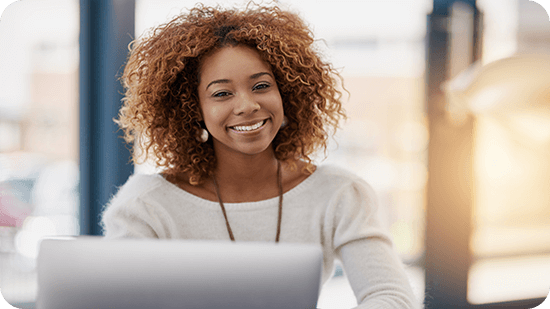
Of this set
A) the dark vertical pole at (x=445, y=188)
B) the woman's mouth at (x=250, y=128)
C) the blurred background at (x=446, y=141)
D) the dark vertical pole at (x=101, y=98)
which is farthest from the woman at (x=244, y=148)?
the dark vertical pole at (x=445, y=188)

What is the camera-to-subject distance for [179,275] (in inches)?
23.4

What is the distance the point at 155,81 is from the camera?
1.23m

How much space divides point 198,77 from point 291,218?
48 centimetres

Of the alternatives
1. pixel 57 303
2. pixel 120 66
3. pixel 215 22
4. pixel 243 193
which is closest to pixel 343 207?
pixel 243 193

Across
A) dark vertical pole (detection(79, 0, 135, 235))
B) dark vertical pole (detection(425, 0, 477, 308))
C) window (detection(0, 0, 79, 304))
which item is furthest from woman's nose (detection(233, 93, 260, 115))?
dark vertical pole (detection(425, 0, 477, 308))

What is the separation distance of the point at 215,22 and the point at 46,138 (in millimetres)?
1120

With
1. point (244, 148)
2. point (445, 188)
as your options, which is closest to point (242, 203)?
point (244, 148)

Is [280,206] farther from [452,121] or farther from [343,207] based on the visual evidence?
[452,121]

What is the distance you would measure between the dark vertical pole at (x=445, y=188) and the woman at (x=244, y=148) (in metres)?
1.01

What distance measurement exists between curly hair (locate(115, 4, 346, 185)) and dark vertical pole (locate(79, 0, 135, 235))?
0.45m

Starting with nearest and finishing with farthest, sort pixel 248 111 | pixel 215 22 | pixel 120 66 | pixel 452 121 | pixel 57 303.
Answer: pixel 57 303 < pixel 248 111 < pixel 215 22 < pixel 120 66 < pixel 452 121

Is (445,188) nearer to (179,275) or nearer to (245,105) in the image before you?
(245,105)

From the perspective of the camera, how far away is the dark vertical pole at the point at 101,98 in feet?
5.86

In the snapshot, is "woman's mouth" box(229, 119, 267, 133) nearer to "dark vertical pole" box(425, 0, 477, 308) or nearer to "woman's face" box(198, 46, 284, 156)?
"woman's face" box(198, 46, 284, 156)
